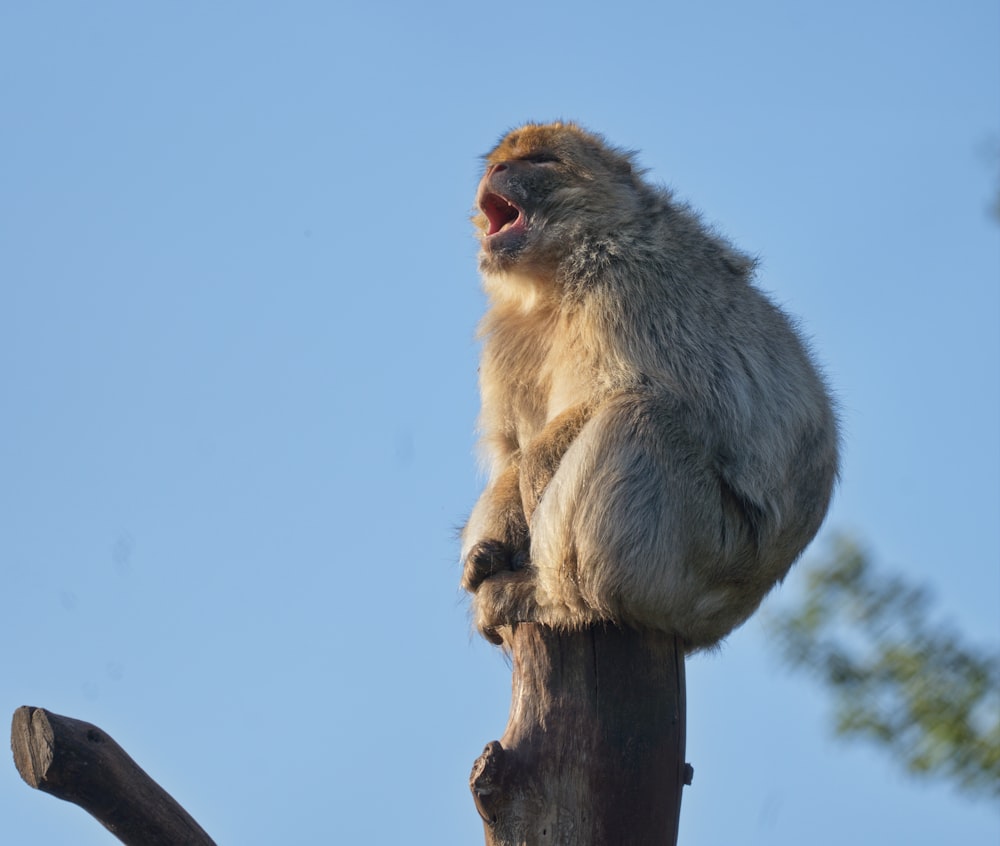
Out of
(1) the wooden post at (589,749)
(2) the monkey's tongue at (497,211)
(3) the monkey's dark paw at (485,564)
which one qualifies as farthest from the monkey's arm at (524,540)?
(2) the monkey's tongue at (497,211)

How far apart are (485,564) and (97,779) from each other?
1.66 meters

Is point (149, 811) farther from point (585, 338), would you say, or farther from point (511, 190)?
point (511, 190)

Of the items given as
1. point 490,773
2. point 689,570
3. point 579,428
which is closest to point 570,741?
point 490,773

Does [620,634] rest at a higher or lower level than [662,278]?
lower

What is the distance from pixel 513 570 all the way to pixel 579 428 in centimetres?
58

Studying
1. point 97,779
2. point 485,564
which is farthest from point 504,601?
point 97,779

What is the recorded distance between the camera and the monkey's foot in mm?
4430

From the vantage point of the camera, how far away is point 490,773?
391cm

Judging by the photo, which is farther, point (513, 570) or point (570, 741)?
point (513, 570)

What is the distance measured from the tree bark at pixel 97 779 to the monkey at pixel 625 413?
1.41m

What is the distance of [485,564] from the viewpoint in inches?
183

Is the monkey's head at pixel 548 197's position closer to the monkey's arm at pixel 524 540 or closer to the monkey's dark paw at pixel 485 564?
the monkey's arm at pixel 524 540

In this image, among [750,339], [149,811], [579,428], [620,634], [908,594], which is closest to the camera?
[149,811]

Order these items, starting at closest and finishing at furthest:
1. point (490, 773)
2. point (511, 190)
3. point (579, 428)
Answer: point (490, 773) < point (579, 428) < point (511, 190)
